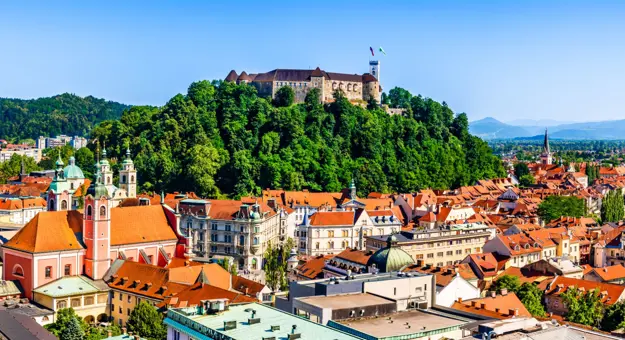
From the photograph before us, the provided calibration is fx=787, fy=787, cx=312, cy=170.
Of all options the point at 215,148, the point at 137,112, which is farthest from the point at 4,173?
the point at 215,148

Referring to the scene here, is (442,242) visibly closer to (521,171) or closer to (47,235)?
(47,235)

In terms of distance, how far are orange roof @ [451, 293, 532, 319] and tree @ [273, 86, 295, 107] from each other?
70683mm

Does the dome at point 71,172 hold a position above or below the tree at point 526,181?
above

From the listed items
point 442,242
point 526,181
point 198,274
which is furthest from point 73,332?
point 526,181

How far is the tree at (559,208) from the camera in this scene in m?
97.8

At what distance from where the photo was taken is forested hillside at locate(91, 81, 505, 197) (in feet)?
327

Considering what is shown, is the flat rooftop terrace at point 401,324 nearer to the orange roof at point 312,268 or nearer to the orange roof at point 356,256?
the orange roof at point 356,256

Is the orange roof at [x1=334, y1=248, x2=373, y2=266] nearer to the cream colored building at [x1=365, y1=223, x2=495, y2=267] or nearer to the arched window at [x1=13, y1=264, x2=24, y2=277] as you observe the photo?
the cream colored building at [x1=365, y1=223, x2=495, y2=267]

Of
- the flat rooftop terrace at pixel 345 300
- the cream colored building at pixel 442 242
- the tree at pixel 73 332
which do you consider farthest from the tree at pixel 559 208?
the tree at pixel 73 332

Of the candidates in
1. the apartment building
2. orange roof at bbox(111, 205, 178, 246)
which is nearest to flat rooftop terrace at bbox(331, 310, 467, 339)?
orange roof at bbox(111, 205, 178, 246)

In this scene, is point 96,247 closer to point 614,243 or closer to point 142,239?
point 142,239

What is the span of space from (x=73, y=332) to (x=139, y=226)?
15.4m

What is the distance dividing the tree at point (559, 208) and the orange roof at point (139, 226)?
53.5 metres

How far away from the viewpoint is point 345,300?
3594cm
